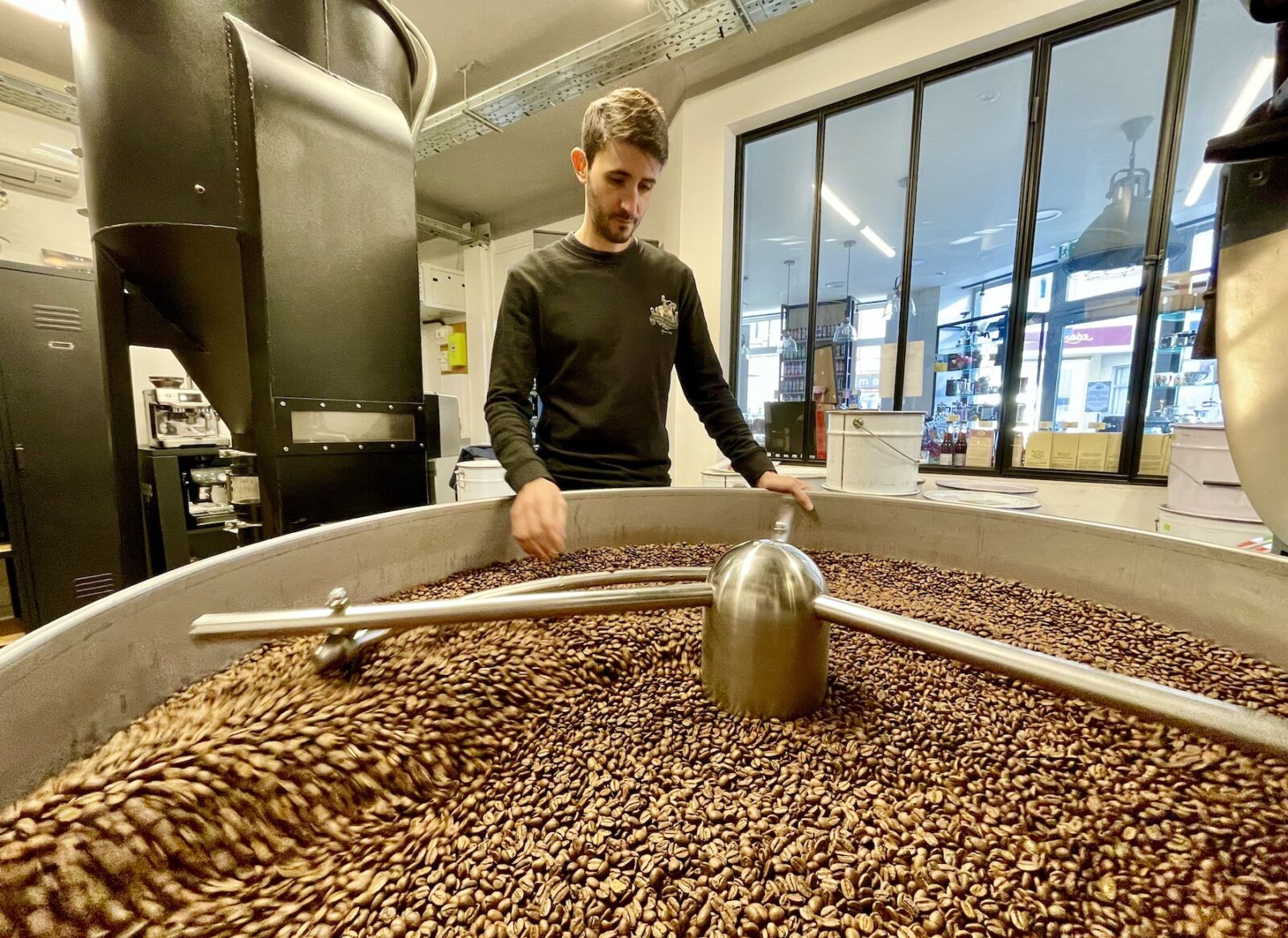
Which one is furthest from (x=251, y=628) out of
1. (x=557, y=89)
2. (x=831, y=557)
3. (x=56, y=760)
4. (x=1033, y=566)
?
(x=557, y=89)

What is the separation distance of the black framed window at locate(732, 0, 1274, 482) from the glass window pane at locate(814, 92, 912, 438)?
0.02m

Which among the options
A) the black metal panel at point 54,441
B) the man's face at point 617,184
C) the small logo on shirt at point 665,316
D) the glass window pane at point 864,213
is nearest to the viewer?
the man's face at point 617,184

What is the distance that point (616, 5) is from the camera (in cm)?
261

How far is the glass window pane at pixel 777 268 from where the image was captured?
3359 millimetres

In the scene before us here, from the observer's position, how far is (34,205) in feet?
9.91

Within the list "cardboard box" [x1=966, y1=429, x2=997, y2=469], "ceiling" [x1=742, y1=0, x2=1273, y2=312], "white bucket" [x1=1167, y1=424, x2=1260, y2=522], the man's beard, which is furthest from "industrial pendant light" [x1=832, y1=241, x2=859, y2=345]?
the man's beard

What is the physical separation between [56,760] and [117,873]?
0.15 m

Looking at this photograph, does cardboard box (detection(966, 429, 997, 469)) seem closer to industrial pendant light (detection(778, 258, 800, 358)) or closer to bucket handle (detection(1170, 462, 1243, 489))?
bucket handle (detection(1170, 462, 1243, 489))

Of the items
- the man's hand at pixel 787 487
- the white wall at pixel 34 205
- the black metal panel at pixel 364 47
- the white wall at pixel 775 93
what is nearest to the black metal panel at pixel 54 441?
the white wall at pixel 34 205

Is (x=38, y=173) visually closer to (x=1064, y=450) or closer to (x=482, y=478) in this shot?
(x=482, y=478)

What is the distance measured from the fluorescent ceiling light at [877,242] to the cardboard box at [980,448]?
8.45ft

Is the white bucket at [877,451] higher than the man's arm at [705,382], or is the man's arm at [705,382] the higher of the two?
the man's arm at [705,382]

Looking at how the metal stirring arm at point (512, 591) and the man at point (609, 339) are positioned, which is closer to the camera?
the metal stirring arm at point (512, 591)

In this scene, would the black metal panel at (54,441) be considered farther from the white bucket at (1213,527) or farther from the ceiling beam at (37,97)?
the white bucket at (1213,527)
